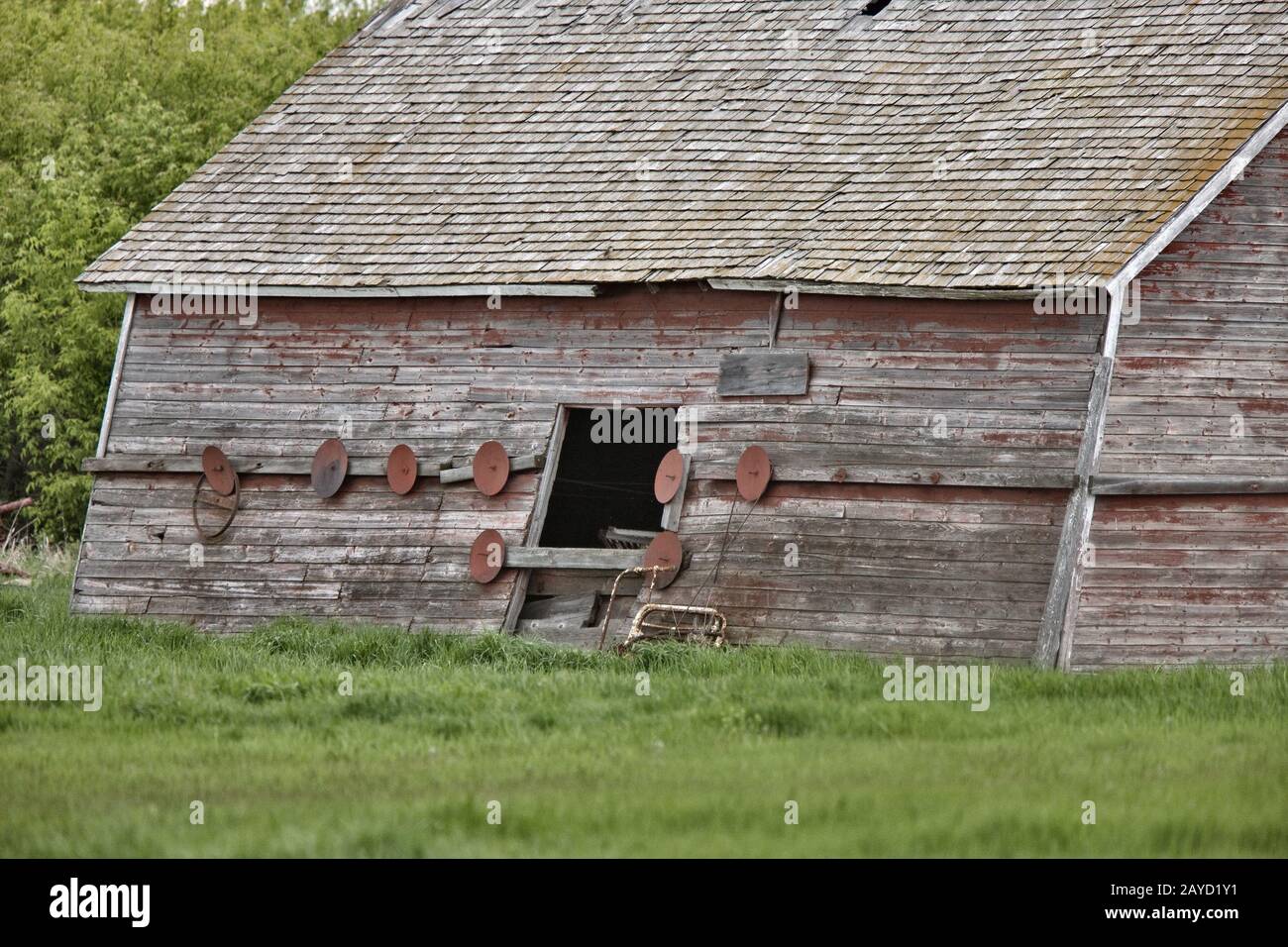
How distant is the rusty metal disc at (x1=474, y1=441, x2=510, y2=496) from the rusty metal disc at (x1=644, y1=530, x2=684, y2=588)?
1.52 m

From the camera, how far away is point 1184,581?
45.2 ft

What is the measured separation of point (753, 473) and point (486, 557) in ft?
7.74

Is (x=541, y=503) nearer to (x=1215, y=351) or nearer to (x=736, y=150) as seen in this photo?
(x=736, y=150)

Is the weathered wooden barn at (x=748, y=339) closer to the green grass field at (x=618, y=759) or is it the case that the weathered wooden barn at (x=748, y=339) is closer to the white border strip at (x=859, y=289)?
the white border strip at (x=859, y=289)

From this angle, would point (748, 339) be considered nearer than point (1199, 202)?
No

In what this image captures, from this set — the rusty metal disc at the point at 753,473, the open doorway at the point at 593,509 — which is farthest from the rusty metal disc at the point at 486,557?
the rusty metal disc at the point at 753,473

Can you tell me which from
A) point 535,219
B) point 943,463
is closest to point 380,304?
point 535,219

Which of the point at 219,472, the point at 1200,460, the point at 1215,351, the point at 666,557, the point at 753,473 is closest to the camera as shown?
the point at 1200,460

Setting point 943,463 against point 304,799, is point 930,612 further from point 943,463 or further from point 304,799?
point 304,799

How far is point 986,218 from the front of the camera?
1444 centimetres

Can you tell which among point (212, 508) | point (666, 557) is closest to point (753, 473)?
point (666, 557)

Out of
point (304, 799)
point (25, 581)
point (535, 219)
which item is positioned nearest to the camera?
point (304, 799)

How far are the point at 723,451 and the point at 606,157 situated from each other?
343cm

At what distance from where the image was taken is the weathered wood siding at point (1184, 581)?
13.5 metres
